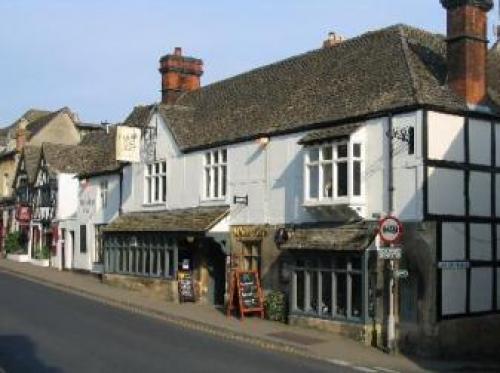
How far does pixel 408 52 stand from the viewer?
21656 millimetres

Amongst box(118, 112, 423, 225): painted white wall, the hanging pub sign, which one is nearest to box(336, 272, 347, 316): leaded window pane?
box(118, 112, 423, 225): painted white wall

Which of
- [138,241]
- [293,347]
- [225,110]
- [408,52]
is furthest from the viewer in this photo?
[138,241]

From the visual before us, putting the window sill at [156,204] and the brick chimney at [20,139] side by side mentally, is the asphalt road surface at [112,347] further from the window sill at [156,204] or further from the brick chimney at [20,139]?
the brick chimney at [20,139]

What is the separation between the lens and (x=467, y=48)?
20.0 m

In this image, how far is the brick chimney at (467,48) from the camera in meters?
20.2

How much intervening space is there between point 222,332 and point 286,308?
9.63 ft

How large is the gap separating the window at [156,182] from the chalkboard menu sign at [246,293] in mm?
7702

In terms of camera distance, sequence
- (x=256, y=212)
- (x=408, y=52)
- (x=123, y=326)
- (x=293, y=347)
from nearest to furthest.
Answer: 1. (x=293, y=347)
2. (x=123, y=326)
3. (x=408, y=52)
4. (x=256, y=212)

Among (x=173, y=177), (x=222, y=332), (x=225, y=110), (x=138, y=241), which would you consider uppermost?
(x=225, y=110)

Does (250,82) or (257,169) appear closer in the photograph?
(257,169)

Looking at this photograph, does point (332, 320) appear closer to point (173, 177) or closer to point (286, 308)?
point (286, 308)

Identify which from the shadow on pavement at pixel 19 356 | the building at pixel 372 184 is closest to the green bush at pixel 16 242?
the building at pixel 372 184

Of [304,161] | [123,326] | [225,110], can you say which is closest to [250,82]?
[225,110]

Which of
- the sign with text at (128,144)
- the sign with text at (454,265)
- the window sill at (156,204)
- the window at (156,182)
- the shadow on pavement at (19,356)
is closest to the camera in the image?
the shadow on pavement at (19,356)
